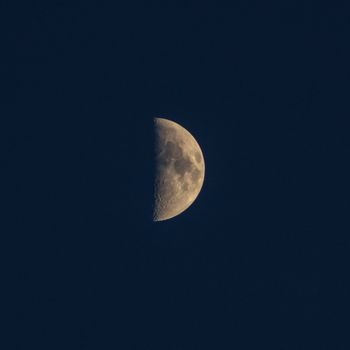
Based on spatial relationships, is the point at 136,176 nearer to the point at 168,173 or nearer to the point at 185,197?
the point at 168,173

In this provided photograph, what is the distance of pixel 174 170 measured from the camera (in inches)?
688

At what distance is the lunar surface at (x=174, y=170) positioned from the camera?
17188 millimetres

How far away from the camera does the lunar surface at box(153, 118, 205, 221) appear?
17188 millimetres

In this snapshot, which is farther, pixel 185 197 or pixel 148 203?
pixel 185 197

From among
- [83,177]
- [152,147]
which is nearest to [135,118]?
[152,147]

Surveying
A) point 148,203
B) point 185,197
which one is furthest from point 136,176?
point 185,197

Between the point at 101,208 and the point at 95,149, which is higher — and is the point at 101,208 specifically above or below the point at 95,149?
below

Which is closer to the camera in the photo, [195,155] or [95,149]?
[95,149]

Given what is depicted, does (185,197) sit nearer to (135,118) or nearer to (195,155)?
(195,155)

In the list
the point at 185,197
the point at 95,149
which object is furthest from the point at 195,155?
the point at 95,149

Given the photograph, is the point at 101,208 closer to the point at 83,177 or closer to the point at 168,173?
the point at 83,177

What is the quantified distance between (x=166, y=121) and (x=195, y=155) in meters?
1.35

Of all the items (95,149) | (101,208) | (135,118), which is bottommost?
(101,208)

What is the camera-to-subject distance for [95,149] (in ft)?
54.4
